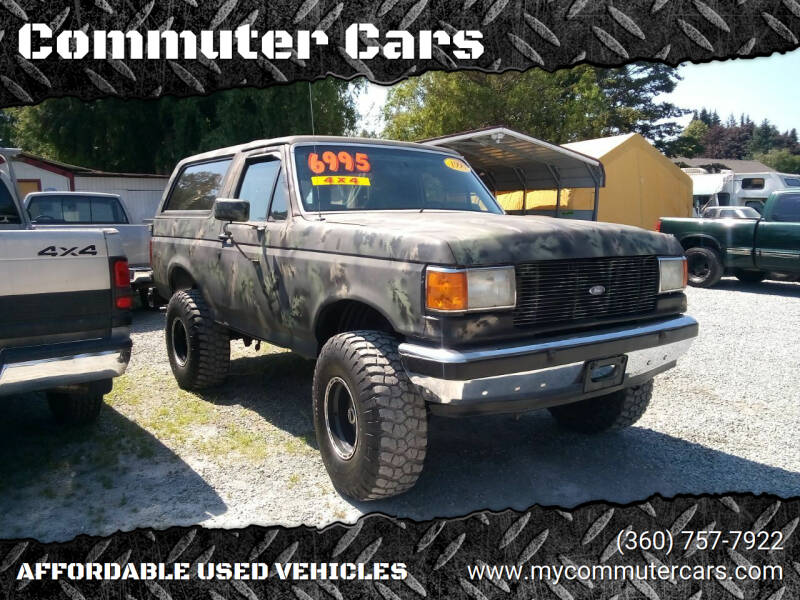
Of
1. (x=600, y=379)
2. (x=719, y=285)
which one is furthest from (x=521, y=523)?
(x=719, y=285)

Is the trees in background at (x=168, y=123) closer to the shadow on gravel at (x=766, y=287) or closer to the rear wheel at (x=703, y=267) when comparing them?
the rear wheel at (x=703, y=267)

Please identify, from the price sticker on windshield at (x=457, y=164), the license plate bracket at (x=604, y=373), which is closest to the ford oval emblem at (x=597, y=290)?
the license plate bracket at (x=604, y=373)

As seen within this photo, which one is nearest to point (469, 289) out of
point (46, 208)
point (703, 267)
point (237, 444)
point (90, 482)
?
point (237, 444)

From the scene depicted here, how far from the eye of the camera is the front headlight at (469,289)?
103 inches

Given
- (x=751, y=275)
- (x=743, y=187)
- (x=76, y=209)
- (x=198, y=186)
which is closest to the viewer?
(x=198, y=186)

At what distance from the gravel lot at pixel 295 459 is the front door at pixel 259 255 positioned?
752mm

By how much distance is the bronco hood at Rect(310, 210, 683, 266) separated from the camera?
2.70 meters

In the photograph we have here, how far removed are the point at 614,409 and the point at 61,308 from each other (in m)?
3.36

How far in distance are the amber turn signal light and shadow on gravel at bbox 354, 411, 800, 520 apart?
1152mm

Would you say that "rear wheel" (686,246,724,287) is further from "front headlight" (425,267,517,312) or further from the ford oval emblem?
"front headlight" (425,267,517,312)

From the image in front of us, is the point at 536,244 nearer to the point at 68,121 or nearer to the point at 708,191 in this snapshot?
the point at 708,191

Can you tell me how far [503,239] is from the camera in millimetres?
2781

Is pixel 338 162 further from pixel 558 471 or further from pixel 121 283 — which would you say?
pixel 558 471

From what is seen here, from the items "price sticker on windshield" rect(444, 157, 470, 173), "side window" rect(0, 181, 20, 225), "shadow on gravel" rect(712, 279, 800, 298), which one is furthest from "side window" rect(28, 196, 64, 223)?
"shadow on gravel" rect(712, 279, 800, 298)
